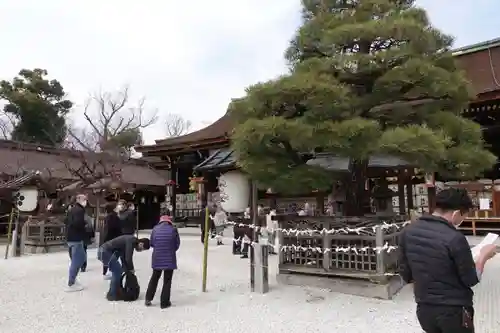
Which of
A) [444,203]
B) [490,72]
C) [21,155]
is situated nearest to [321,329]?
[444,203]

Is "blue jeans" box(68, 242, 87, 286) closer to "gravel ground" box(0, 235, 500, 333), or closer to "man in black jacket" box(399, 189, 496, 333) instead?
"gravel ground" box(0, 235, 500, 333)

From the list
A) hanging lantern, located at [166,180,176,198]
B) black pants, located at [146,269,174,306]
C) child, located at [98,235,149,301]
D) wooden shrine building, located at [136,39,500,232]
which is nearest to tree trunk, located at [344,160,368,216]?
wooden shrine building, located at [136,39,500,232]

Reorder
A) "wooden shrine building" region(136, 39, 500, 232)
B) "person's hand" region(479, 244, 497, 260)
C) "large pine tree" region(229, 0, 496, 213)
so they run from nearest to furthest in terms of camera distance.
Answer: "person's hand" region(479, 244, 497, 260), "large pine tree" region(229, 0, 496, 213), "wooden shrine building" region(136, 39, 500, 232)

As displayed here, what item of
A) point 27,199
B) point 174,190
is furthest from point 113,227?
point 174,190

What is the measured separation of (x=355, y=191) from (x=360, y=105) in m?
1.45

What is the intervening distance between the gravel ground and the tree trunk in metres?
1.41

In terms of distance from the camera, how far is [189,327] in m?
4.85

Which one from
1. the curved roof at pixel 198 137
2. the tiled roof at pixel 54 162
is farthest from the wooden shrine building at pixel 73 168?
the curved roof at pixel 198 137

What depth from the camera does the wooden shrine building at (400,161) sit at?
8563 millimetres

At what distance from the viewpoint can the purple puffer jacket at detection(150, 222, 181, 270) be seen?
5.70 meters

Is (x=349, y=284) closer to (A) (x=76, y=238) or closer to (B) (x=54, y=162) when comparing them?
(A) (x=76, y=238)

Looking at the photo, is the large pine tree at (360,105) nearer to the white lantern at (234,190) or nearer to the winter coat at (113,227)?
the white lantern at (234,190)

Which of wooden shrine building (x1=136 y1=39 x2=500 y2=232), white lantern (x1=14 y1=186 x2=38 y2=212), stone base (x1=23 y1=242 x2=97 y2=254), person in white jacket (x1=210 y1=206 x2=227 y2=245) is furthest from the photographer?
white lantern (x1=14 y1=186 x2=38 y2=212)

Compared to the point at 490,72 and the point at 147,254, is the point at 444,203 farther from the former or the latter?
the point at 490,72
